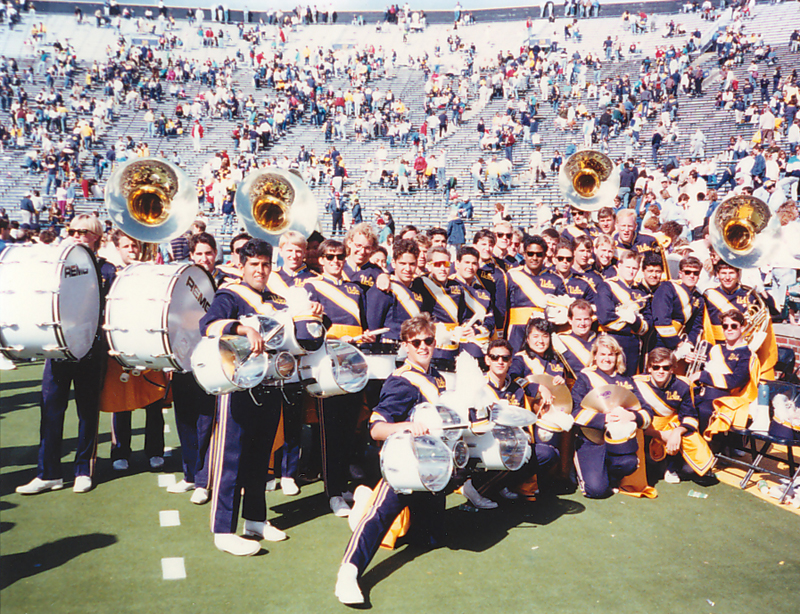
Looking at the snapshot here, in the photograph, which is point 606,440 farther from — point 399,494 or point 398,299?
point 399,494

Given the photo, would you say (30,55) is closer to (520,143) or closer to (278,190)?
(520,143)

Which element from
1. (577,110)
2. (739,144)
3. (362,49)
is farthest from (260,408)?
(362,49)

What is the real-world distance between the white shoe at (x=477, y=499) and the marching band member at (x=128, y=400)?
237 centimetres

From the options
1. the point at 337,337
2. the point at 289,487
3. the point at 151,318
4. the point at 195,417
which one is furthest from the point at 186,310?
the point at 289,487

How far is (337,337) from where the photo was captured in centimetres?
502

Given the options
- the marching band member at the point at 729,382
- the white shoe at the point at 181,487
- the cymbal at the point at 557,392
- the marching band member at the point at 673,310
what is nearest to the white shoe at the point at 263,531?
the white shoe at the point at 181,487

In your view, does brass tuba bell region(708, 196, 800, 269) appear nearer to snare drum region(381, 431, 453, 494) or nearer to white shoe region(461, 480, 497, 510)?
white shoe region(461, 480, 497, 510)

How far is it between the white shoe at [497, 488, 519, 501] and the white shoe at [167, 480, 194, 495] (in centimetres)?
220

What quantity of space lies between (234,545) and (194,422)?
1296mm

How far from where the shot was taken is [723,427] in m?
5.48

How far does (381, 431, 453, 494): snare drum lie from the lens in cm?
350

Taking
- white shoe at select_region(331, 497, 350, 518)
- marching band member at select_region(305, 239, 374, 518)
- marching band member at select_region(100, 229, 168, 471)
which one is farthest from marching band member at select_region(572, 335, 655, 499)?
marching band member at select_region(100, 229, 168, 471)

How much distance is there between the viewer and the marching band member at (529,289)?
19.6ft

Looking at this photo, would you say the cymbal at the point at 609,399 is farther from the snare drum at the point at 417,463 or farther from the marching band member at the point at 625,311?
the snare drum at the point at 417,463
